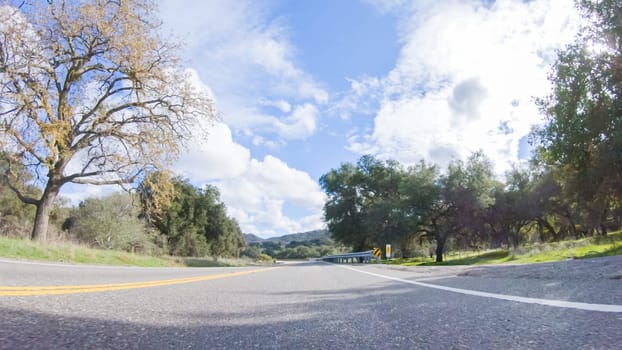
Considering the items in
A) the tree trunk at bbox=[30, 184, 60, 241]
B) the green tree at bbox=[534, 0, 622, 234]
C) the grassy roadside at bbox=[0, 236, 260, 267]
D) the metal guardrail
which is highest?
the green tree at bbox=[534, 0, 622, 234]

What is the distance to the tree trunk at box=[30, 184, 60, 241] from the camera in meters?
13.6

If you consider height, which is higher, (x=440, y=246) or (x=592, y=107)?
(x=592, y=107)

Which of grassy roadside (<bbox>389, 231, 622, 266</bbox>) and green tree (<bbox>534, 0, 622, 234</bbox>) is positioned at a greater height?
green tree (<bbox>534, 0, 622, 234</bbox>)

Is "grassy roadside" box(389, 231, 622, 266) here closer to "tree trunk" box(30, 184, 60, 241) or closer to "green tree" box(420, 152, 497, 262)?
"green tree" box(420, 152, 497, 262)

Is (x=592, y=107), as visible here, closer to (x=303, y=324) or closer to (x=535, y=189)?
(x=303, y=324)

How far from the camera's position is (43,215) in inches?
550

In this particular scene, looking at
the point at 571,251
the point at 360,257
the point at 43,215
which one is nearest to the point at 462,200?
the point at 360,257

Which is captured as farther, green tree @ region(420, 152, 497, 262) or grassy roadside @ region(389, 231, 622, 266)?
green tree @ region(420, 152, 497, 262)

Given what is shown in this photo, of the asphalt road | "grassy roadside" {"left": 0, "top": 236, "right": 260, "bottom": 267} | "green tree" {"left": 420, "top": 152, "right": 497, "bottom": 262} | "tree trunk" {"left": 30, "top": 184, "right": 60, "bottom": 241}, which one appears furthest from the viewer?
"green tree" {"left": 420, "top": 152, "right": 497, "bottom": 262}

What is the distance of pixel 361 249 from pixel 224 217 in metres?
21.4

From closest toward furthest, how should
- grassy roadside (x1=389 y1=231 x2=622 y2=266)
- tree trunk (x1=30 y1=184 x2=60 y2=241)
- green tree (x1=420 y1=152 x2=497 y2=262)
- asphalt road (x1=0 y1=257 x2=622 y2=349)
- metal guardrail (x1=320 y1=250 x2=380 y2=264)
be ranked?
asphalt road (x1=0 y1=257 x2=622 y2=349) → grassy roadside (x1=389 y1=231 x2=622 y2=266) → tree trunk (x1=30 y1=184 x2=60 y2=241) → metal guardrail (x1=320 y1=250 x2=380 y2=264) → green tree (x1=420 y1=152 x2=497 y2=262)

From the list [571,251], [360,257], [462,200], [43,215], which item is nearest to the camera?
[43,215]

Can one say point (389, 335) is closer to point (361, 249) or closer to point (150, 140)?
point (150, 140)

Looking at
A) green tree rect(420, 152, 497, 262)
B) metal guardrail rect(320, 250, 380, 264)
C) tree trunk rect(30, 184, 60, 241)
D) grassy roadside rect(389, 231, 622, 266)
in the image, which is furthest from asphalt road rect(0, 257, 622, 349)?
green tree rect(420, 152, 497, 262)
